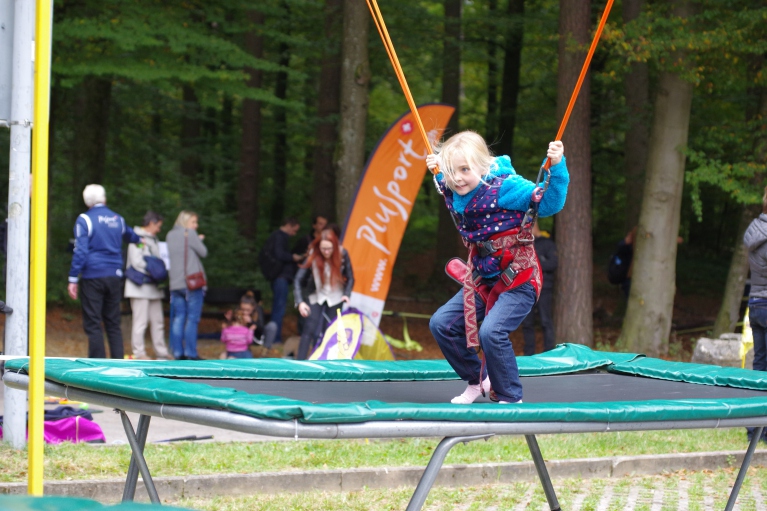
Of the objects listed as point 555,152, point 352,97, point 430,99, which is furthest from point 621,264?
point 430,99

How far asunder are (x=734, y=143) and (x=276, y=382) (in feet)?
31.4

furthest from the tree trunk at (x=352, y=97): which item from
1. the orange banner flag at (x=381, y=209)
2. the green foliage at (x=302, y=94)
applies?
the orange banner flag at (x=381, y=209)

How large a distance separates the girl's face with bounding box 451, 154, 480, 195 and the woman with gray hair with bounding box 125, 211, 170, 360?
22.6 ft

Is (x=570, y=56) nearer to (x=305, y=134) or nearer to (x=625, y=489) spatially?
(x=625, y=489)

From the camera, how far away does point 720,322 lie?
12.7 m

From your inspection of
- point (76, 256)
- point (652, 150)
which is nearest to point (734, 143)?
point (652, 150)

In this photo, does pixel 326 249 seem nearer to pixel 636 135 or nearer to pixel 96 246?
pixel 96 246

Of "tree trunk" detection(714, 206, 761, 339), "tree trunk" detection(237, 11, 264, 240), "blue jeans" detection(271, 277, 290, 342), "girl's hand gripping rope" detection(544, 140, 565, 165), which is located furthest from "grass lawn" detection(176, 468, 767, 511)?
"tree trunk" detection(237, 11, 264, 240)

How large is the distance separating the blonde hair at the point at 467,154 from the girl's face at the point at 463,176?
10 mm

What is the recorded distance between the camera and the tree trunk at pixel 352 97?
12680 mm

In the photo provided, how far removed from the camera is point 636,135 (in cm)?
1608

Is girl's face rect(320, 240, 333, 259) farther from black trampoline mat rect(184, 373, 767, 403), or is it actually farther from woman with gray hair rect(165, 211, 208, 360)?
black trampoline mat rect(184, 373, 767, 403)

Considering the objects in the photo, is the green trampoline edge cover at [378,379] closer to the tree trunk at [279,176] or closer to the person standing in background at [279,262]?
the person standing in background at [279,262]

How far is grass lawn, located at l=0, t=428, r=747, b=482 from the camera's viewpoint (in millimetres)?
5453
